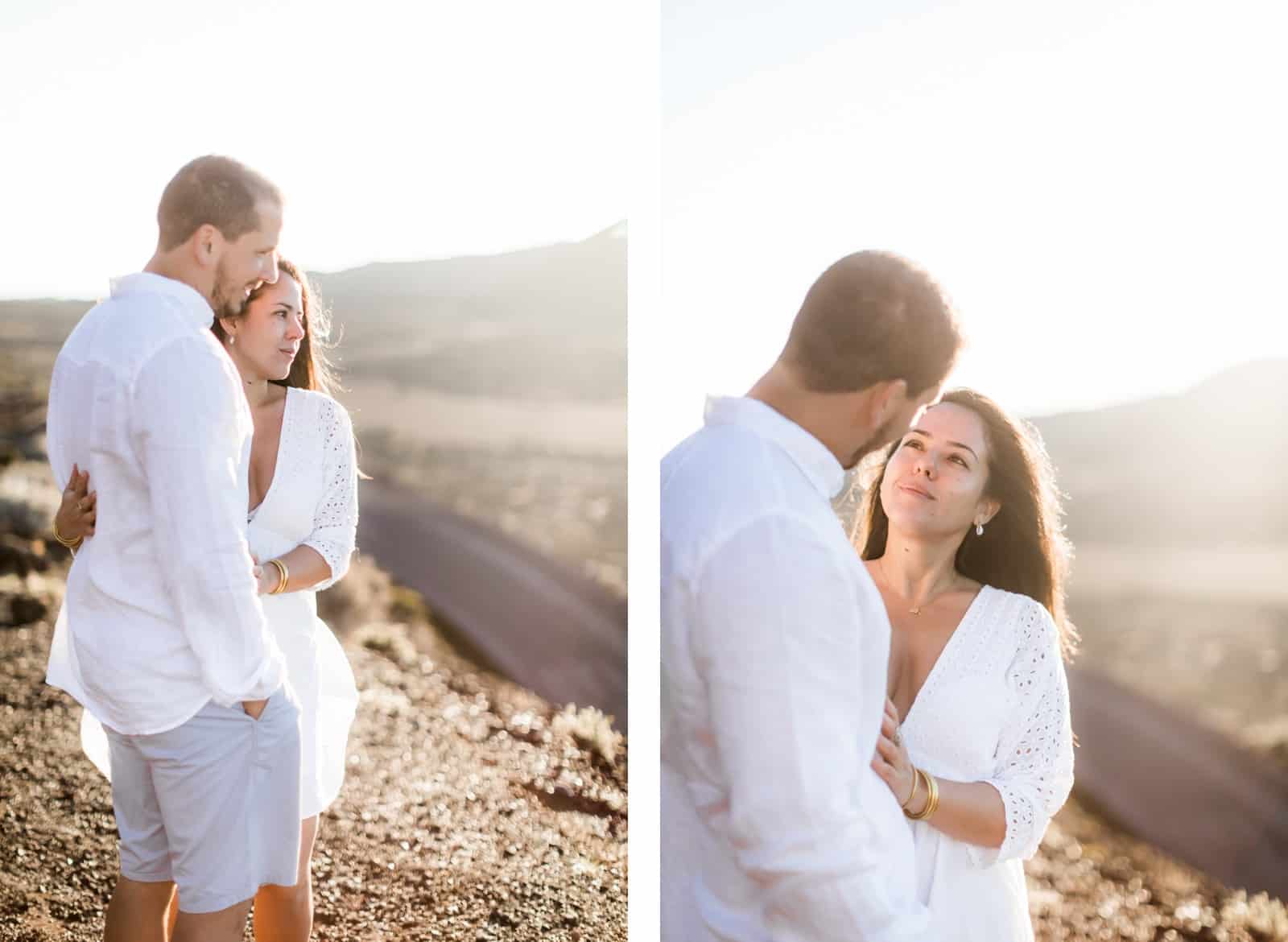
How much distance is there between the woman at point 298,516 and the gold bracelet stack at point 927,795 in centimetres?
125

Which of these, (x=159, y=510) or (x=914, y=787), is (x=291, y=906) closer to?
(x=159, y=510)

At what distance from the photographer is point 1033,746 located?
2494 mm

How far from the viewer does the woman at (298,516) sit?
8.20 feet

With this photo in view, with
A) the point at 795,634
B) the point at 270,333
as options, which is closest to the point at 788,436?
the point at 795,634

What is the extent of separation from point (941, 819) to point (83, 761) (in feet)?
6.05

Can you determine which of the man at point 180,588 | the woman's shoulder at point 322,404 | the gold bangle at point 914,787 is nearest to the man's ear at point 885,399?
the gold bangle at point 914,787

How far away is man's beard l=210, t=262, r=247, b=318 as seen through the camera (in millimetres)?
2471

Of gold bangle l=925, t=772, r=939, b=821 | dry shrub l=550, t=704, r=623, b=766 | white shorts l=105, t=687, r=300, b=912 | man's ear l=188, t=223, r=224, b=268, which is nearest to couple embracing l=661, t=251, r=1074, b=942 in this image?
gold bangle l=925, t=772, r=939, b=821

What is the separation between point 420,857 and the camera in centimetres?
280

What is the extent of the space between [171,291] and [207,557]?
57 cm

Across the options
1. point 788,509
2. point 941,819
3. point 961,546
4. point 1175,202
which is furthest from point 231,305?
point 1175,202

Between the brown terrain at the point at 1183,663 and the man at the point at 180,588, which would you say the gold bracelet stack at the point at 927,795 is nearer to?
the brown terrain at the point at 1183,663

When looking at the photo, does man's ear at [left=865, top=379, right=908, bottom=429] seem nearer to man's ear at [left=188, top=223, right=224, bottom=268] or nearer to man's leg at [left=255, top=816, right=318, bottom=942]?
man's ear at [left=188, top=223, right=224, bottom=268]

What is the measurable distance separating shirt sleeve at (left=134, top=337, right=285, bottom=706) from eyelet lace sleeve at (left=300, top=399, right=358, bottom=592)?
0.24m
